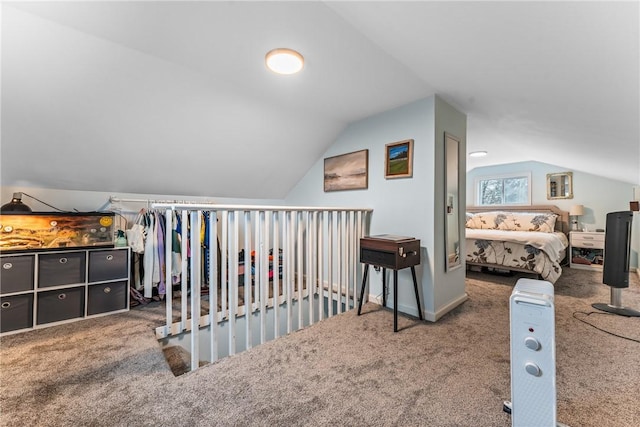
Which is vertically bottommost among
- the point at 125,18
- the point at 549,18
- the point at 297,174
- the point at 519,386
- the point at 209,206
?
the point at 519,386

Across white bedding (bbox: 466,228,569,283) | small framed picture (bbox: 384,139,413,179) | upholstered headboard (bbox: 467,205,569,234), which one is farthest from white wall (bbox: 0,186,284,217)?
upholstered headboard (bbox: 467,205,569,234)

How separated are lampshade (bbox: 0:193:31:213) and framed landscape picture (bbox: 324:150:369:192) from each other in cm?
310

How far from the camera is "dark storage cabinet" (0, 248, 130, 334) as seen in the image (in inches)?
88.0

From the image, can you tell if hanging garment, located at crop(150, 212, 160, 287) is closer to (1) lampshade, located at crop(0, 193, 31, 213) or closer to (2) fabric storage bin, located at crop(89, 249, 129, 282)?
(2) fabric storage bin, located at crop(89, 249, 129, 282)

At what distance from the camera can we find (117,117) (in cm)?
225

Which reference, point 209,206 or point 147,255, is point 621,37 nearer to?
point 209,206

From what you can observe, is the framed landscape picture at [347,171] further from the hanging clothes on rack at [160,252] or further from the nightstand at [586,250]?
the nightstand at [586,250]

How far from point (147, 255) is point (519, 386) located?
3.34m

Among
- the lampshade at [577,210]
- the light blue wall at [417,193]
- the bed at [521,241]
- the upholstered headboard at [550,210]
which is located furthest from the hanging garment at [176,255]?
the lampshade at [577,210]

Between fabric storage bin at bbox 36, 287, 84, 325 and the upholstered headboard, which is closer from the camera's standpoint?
fabric storage bin at bbox 36, 287, 84, 325

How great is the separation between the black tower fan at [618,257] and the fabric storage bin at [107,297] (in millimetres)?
4983

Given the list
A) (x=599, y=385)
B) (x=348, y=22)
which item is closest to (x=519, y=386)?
(x=599, y=385)

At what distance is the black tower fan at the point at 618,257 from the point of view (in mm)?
2520

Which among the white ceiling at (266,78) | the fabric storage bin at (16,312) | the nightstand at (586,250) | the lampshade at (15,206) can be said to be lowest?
the fabric storage bin at (16,312)
